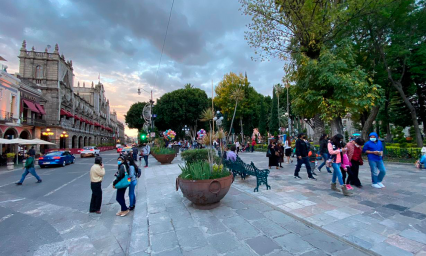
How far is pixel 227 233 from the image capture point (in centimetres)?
356

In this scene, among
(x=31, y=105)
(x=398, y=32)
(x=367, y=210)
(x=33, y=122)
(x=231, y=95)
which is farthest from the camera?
(x=231, y=95)

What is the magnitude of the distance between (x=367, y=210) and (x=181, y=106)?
35034 millimetres

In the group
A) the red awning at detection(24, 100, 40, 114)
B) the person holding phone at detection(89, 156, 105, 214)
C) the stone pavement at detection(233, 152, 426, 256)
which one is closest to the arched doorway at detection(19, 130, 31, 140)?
the red awning at detection(24, 100, 40, 114)

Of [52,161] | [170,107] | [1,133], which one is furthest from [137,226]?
[170,107]

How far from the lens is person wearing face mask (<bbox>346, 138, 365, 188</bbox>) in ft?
20.7

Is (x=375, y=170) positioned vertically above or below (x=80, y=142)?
below

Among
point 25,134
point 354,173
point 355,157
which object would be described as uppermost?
point 25,134

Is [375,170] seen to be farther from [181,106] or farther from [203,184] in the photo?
[181,106]

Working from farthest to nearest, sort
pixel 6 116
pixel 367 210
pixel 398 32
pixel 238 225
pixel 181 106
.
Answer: pixel 181 106 → pixel 6 116 → pixel 398 32 → pixel 367 210 → pixel 238 225

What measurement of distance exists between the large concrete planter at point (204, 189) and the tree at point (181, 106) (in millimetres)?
32962

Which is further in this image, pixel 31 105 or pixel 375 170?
pixel 31 105

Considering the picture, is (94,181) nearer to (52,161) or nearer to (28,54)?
(52,161)

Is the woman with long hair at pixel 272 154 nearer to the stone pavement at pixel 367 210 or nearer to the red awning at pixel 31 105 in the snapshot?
the stone pavement at pixel 367 210

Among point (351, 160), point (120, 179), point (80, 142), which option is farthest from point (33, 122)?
point (351, 160)
